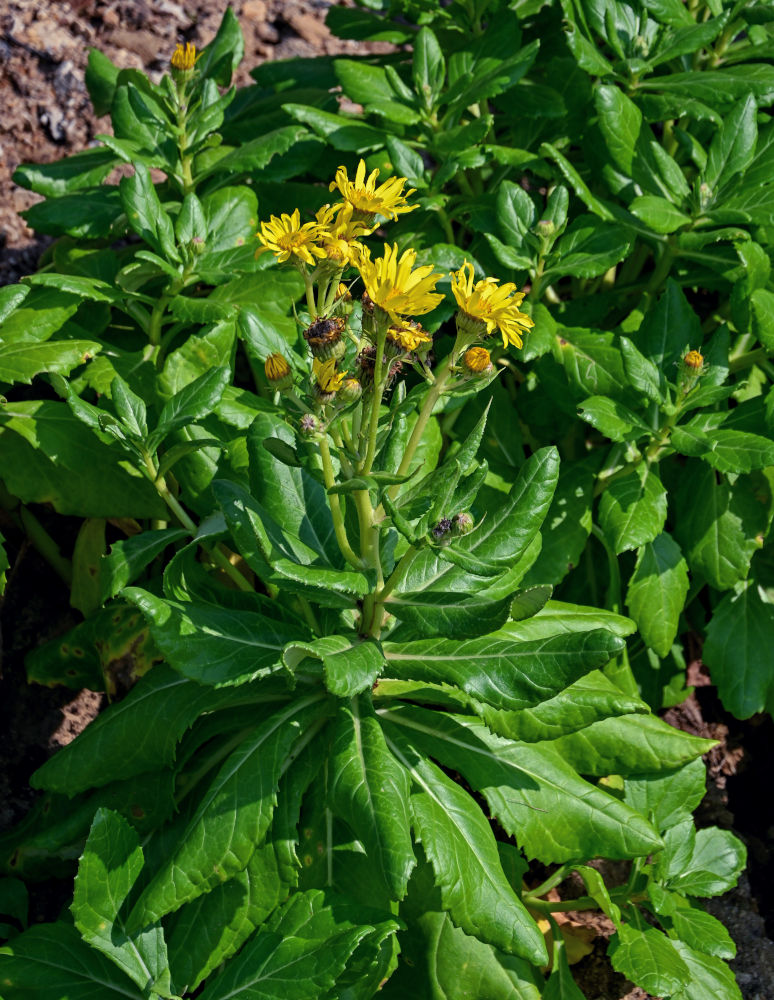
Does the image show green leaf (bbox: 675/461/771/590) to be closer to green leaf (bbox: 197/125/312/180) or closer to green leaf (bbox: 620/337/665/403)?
green leaf (bbox: 620/337/665/403)

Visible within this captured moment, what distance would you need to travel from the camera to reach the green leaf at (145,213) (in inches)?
120

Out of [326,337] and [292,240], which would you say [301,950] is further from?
[292,240]

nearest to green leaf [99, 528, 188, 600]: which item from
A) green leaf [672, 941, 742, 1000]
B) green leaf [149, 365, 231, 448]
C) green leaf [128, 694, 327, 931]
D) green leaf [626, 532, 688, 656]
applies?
green leaf [149, 365, 231, 448]

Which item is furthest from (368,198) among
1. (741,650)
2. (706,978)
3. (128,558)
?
(706,978)

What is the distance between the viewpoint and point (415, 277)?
6.22 ft

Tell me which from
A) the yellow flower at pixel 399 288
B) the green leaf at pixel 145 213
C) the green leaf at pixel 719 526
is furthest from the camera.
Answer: the green leaf at pixel 719 526

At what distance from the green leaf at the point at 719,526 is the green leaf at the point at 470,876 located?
1.18 metres

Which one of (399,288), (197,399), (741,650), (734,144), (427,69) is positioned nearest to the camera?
(399,288)

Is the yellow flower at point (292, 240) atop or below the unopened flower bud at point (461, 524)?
atop

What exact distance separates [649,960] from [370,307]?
190 centimetres

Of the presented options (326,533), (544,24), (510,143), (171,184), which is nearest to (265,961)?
(326,533)

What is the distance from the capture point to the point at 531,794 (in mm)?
2592

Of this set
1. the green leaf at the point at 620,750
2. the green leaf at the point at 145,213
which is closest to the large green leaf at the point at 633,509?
the green leaf at the point at 620,750

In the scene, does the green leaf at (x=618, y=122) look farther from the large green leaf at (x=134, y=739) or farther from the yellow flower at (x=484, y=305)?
the large green leaf at (x=134, y=739)
